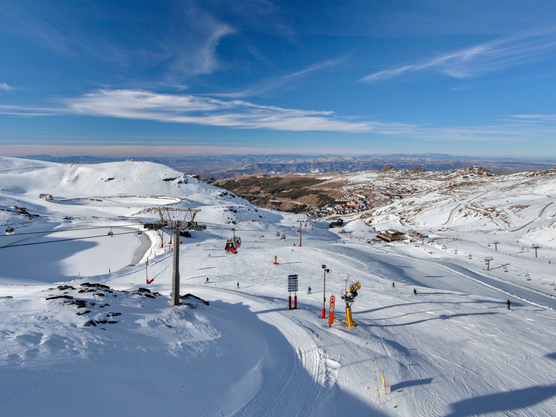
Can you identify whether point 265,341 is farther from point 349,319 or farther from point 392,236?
point 392,236

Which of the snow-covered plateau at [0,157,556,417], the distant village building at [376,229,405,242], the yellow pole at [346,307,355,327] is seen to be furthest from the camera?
the distant village building at [376,229,405,242]

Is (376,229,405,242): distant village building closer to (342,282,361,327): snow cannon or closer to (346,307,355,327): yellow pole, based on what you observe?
(342,282,361,327): snow cannon

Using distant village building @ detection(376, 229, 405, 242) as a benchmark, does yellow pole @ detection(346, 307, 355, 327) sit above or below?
above

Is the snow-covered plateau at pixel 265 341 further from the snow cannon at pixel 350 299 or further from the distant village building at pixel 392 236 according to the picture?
the distant village building at pixel 392 236

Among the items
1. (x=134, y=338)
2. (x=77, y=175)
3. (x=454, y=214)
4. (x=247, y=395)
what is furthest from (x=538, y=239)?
(x=77, y=175)

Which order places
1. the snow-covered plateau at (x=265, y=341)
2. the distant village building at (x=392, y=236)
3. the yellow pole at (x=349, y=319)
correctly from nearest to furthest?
the snow-covered plateau at (x=265, y=341) < the yellow pole at (x=349, y=319) < the distant village building at (x=392, y=236)

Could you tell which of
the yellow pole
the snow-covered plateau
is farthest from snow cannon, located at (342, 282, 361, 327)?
the snow-covered plateau

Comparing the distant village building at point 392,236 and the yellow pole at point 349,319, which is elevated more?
the yellow pole at point 349,319

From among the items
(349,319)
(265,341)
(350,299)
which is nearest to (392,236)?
(350,299)

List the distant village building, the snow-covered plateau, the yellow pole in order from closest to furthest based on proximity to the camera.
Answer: the snow-covered plateau < the yellow pole < the distant village building

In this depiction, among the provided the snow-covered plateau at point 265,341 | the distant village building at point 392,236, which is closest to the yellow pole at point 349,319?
the snow-covered plateau at point 265,341

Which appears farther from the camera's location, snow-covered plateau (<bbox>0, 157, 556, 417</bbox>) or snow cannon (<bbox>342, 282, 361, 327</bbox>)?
snow cannon (<bbox>342, 282, 361, 327</bbox>)

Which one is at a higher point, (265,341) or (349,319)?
(265,341)

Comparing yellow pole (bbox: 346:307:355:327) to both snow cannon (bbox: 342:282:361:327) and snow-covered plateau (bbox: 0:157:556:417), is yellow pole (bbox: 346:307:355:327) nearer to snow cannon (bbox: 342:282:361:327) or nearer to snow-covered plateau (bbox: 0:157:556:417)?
snow cannon (bbox: 342:282:361:327)
